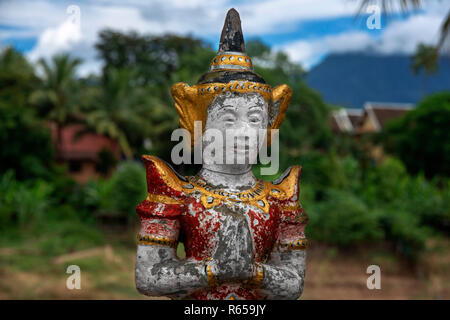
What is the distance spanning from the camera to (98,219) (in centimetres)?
1118

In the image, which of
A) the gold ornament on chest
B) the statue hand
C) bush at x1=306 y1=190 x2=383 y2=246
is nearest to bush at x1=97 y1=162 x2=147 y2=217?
bush at x1=306 y1=190 x2=383 y2=246

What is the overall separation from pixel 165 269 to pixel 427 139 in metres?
15.8

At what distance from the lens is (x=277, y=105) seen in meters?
2.53

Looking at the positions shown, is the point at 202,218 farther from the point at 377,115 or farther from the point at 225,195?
the point at 377,115

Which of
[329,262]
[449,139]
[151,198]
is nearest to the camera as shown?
[151,198]

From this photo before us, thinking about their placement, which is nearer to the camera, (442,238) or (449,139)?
(442,238)

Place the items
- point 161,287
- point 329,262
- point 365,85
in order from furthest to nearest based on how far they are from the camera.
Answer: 1. point 365,85
2. point 329,262
3. point 161,287

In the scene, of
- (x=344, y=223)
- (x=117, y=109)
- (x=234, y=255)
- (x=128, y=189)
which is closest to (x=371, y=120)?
(x=117, y=109)

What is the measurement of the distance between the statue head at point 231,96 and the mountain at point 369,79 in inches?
3790

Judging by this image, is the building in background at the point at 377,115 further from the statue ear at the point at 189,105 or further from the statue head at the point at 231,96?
the statue ear at the point at 189,105

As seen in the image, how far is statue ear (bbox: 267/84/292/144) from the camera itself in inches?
99.0
